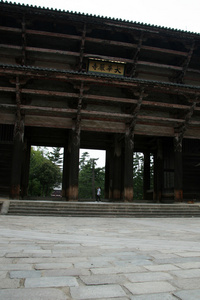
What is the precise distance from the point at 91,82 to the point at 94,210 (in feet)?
19.8

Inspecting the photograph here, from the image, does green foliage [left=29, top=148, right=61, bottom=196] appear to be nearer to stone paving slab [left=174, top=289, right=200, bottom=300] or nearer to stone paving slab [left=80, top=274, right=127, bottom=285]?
stone paving slab [left=80, top=274, right=127, bottom=285]

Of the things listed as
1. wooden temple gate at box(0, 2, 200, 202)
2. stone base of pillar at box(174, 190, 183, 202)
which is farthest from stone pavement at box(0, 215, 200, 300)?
stone base of pillar at box(174, 190, 183, 202)

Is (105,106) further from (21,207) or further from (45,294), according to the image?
(45,294)

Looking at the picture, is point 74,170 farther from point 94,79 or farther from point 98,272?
point 98,272

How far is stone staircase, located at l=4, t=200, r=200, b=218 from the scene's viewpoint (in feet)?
31.1

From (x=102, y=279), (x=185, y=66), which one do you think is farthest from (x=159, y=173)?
(x=102, y=279)

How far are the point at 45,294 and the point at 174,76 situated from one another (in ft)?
47.5

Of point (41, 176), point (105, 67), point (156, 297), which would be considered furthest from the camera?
point (41, 176)

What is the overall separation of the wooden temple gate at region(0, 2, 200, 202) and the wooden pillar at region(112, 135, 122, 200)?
228cm

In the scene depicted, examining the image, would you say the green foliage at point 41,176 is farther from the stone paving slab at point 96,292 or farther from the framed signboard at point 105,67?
the stone paving slab at point 96,292

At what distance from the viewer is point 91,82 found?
1195cm

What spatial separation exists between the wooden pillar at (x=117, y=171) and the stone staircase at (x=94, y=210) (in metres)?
5.07

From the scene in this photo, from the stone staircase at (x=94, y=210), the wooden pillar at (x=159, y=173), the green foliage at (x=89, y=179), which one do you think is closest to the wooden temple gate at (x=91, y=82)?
→ the stone staircase at (x=94, y=210)

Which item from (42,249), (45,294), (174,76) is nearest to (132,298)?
(45,294)
